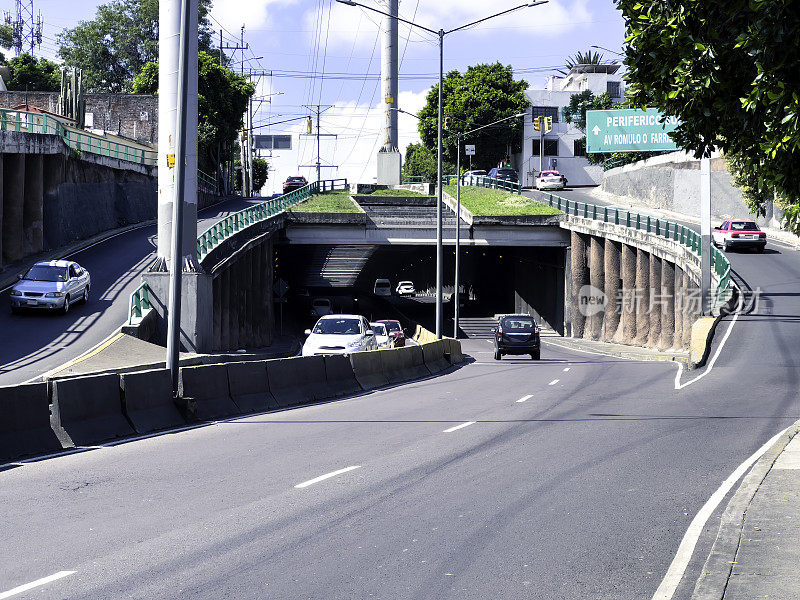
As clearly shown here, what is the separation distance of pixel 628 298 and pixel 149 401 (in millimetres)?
36812

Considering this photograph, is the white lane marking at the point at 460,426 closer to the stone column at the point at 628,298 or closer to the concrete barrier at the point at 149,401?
the concrete barrier at the point at 149,401

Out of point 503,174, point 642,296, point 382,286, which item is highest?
point 503,174

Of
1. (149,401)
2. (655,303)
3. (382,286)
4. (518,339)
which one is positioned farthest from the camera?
(382,286)

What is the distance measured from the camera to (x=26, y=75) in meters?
102

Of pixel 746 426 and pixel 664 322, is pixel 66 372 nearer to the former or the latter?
pixel 746 426

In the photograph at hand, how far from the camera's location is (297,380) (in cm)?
2198

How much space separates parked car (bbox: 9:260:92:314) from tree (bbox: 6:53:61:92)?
234ft

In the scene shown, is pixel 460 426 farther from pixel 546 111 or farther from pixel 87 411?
pixel 546 111

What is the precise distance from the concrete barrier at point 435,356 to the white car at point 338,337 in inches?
70.1

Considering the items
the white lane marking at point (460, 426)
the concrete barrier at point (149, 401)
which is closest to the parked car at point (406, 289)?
the white lane marking at point (460, 426)

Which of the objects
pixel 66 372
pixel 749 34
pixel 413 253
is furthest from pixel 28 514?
pixel 413 253

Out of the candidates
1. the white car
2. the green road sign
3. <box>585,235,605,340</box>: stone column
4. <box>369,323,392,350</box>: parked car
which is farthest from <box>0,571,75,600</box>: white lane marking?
<box>585,235,605,340</box>: stone column

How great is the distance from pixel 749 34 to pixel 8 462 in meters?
10.9

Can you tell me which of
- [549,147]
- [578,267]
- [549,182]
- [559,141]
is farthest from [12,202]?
[559,141]
